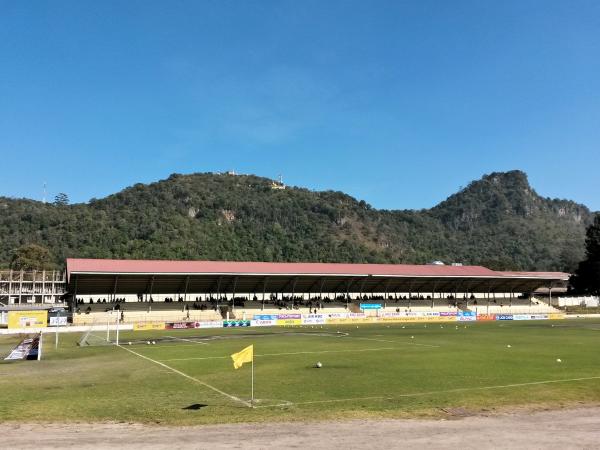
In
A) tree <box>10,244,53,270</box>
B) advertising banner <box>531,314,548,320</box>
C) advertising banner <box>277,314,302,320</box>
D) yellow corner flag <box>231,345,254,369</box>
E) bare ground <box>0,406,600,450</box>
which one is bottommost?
advertising banner <box>531,314,548,320</box>

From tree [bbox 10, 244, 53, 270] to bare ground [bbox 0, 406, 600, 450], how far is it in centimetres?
14773

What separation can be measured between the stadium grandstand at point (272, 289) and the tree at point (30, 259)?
75.6 m

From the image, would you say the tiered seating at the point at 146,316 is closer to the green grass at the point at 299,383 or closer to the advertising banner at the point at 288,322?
the advertising banner at the point at 288,322

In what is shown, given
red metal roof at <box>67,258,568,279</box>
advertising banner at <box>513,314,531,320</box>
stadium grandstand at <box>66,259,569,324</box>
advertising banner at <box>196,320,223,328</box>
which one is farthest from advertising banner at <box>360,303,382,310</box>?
advertising banner at <box>196,320,223,328</box>

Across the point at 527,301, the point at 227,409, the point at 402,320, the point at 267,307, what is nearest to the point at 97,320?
the point at 267,307

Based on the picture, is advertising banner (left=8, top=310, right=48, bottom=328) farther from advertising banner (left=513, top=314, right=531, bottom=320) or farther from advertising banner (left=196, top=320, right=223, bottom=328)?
advertising banner (left=513, top=314, right=531, bottom=320)

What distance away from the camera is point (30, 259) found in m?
147

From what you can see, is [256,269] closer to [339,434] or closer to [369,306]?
[369,306]

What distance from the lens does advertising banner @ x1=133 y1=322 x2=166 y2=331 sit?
6589cm

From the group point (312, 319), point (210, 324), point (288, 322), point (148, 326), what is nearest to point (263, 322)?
point (288, 322)

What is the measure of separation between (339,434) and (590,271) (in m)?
136

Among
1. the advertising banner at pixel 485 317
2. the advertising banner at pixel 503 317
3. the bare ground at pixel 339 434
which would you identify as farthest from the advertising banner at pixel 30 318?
the advertising banner at pixel 503 317

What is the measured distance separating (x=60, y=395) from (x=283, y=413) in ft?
29.9

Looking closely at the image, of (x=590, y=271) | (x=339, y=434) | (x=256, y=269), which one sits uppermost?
(x=590, y=271)
